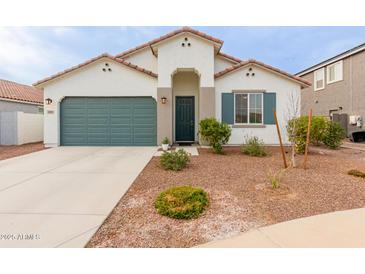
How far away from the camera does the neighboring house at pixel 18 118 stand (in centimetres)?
1348

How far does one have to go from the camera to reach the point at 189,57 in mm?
11359

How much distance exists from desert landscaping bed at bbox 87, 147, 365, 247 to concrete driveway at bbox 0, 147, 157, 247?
340mm

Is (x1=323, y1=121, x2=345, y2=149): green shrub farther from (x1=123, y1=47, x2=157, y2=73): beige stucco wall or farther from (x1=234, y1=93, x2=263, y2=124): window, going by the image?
(x1=123, y1=47, x2=157, y2=73): beige stucco wall

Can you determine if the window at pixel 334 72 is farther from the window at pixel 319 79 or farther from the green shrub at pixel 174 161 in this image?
the green shrub at pixel 174 161

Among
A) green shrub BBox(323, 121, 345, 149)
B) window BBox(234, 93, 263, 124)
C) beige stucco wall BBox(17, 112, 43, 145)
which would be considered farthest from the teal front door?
beige stucco wall BBox(17, 112, 43, 145)

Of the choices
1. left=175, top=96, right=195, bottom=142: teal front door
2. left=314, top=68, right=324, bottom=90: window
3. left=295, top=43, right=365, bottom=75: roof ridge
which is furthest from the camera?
left=314, top=68, right=324, bottom=90: window

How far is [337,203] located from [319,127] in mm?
6882

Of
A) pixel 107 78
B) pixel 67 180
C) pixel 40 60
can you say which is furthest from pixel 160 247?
pixel 40 60

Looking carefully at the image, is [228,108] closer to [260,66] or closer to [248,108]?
[248,108]

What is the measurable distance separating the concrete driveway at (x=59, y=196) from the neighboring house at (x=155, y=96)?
3.60 meters

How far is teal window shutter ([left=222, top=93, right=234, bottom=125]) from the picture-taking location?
11656mm

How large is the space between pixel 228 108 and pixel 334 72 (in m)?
11.8

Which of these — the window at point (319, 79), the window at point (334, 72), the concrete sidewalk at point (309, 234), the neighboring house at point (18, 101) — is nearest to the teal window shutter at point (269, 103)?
the concrete sidewalk at point (309, 234)
